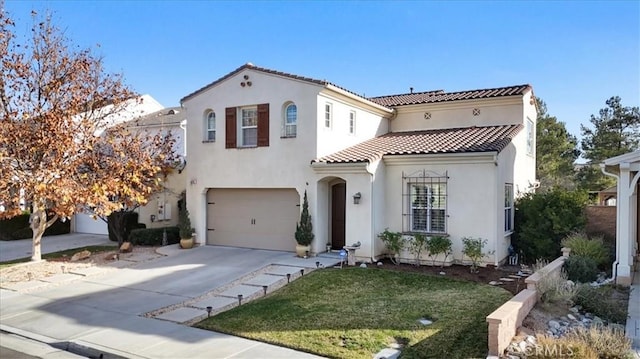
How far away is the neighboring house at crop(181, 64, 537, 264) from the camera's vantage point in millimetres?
14406

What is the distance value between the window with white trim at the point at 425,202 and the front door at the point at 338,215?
2.36 metres

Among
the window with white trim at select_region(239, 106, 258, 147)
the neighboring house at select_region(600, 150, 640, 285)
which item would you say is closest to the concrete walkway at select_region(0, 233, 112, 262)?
the window with white trim at select_region(239, 106, 258, 147)

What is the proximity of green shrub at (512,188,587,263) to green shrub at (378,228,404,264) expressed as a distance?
163 inches

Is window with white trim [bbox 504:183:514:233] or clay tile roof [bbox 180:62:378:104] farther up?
clay tile roof [bbox 180:62:378:104]

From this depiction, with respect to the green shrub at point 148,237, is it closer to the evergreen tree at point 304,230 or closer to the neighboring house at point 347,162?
the neighboring house at point 347,162

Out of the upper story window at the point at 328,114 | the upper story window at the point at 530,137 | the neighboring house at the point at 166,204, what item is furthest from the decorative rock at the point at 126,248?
the upper story window at the point at 530,137

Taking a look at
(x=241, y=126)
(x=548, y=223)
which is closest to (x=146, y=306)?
(x=241, y=126)

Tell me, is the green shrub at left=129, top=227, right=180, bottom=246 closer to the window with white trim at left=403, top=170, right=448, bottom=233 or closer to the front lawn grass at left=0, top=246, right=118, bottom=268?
the front lawn grass at left=0, top=246, right=118, bottom=268

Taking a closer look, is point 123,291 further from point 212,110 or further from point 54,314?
point 212,110

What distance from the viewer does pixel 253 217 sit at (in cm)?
1731

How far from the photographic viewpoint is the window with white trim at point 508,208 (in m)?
15.2

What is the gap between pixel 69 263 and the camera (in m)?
15.8

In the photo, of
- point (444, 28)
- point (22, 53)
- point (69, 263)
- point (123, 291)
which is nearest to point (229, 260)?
point (123, 291)

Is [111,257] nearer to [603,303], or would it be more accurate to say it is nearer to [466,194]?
[466,194]
